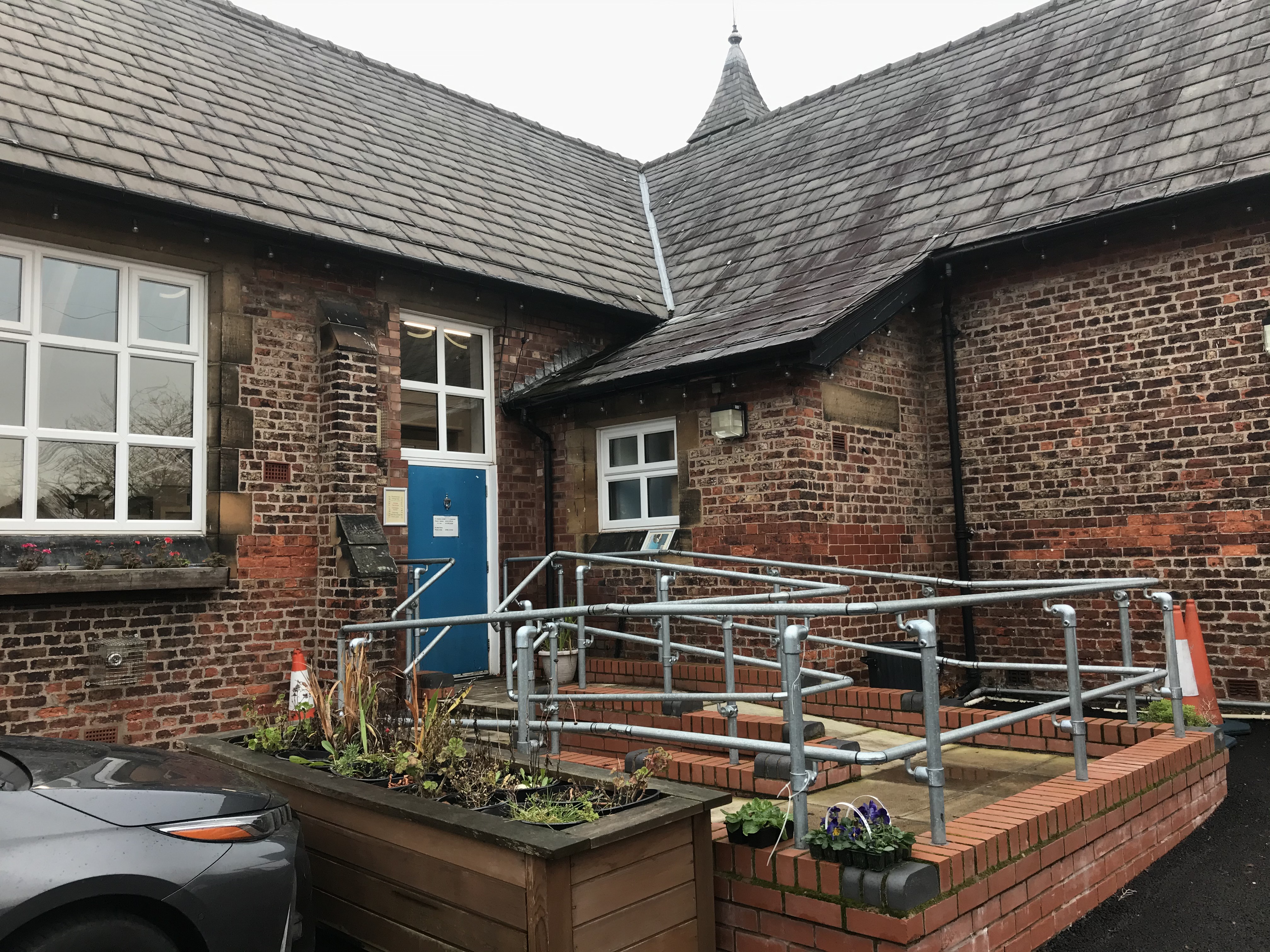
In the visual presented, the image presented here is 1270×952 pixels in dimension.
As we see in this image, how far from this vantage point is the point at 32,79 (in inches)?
303

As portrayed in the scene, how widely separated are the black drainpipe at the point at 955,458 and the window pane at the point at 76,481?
7.49 meters

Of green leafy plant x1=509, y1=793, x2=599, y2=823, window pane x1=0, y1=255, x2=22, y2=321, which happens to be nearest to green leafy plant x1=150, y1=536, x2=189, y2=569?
window pane x1=0, y1=255, x2=22, y2=321

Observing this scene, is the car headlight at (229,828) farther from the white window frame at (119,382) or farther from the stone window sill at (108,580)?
the white window frame at (119,382)

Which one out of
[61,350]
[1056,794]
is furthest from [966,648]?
[61,350]

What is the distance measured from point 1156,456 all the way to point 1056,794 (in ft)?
17.2

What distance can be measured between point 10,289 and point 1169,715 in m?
8.42

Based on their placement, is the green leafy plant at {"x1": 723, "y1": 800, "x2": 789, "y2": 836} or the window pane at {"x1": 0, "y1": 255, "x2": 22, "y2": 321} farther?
the window pane at {"x1": 0, "y1": 255, "x2": 22, "y2": 321}

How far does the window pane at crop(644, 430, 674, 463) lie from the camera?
9680mm

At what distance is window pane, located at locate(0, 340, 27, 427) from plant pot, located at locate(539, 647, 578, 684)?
14.4ft

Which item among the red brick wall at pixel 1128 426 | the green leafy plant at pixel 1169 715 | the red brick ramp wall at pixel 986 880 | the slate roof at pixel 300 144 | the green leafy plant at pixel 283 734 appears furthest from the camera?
the red brick wall at pixel 1128 426

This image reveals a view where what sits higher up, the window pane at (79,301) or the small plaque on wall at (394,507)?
the window pane at (79,301)

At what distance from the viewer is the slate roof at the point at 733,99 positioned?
63.1 ft

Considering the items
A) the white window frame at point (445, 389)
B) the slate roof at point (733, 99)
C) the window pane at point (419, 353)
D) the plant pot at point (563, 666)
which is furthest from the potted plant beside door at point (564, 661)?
the slate roof at point (733, 99)

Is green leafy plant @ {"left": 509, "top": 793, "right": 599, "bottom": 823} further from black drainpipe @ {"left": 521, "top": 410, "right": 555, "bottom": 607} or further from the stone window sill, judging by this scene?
black drainpipe @ {"left": 521, "top": 410, "right": 555, "bottom": 607}
